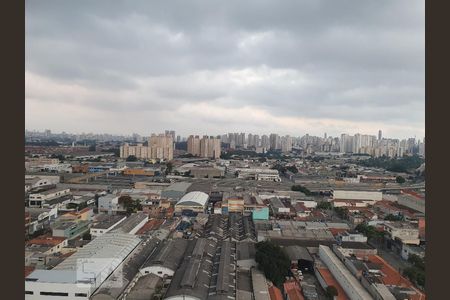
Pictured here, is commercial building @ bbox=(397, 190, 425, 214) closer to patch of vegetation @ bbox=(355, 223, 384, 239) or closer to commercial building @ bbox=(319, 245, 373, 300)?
patch of vegetation @ bbox=(355, 223, 384, 239)

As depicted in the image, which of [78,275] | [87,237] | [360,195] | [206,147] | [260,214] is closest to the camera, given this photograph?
[78,275]

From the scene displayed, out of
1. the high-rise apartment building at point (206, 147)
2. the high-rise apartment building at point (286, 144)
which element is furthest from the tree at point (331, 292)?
the high-rise apartment building at point (286, 144)

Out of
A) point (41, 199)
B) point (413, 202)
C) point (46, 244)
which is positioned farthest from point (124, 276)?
point (413, 202)

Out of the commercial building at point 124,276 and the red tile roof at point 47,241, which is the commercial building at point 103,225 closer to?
the red tile roof at point 47,241

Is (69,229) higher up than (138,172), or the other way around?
(138,172)

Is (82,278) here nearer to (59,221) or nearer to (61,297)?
(61,297)

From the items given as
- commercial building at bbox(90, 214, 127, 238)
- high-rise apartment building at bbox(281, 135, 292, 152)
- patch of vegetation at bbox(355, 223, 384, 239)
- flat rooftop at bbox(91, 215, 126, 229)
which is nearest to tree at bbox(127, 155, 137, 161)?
commercial building at bbox(90, 214, 127, 238)

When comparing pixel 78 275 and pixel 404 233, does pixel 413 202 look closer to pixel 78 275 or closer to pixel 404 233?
pixel 404 233

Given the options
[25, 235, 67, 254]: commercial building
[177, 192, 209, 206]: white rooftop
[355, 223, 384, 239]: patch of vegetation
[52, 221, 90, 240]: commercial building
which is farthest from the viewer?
[177, 192, 209, 206]: white rooftop

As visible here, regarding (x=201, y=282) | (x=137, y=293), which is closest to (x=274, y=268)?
(x=201, y=282)
